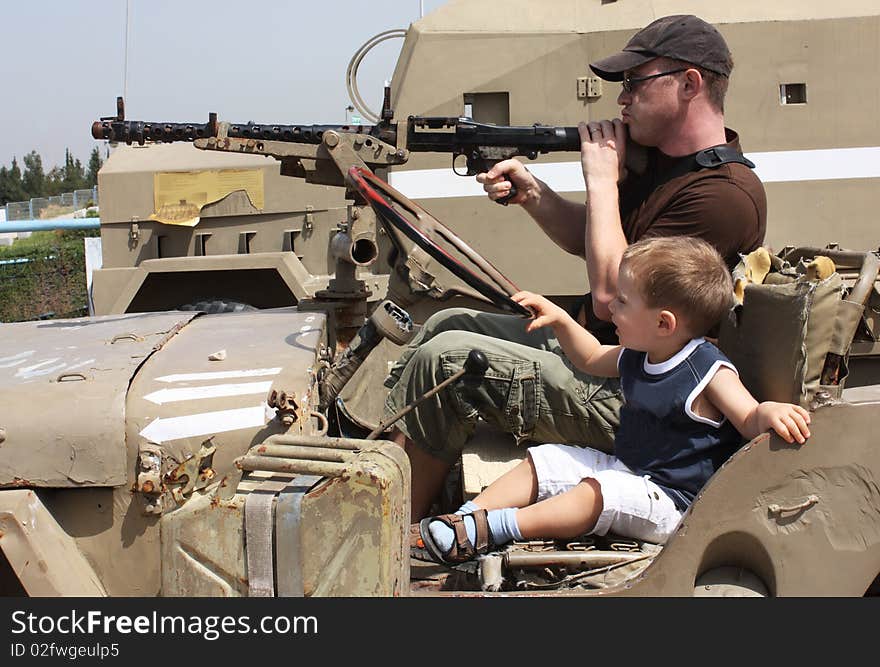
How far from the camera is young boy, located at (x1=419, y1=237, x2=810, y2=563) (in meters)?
2.17

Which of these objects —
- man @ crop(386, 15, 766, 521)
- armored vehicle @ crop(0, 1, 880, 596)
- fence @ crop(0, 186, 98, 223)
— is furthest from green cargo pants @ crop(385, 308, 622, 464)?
fence @ crop(0, 186, 98, 223)

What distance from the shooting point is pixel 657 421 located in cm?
224

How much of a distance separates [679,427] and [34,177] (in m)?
73.9

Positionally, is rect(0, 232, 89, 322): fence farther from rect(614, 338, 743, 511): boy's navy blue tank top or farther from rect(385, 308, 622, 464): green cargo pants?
rect(614, 338, 743, 511): boy's navy blue tank top

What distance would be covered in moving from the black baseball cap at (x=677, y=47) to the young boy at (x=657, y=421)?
668mm

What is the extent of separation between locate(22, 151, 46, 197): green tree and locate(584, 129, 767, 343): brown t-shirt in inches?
2789

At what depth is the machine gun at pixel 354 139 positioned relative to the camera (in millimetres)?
3107

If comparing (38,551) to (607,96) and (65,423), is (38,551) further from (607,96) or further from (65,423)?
(607,96)

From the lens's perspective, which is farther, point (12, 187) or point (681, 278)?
point (12, 187)

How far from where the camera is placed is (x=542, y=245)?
4883 millimetres

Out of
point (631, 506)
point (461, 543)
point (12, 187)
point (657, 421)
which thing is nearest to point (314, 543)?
point (461, 543)

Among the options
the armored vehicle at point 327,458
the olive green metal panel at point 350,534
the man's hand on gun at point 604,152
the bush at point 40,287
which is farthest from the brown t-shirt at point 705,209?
the bush at point 40,287
